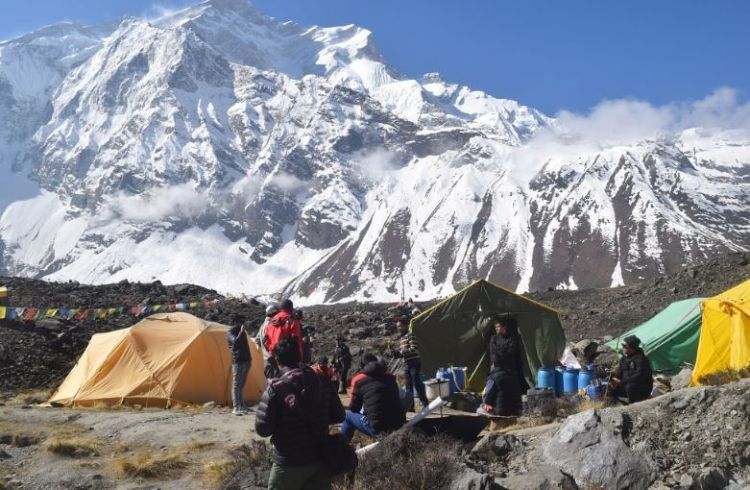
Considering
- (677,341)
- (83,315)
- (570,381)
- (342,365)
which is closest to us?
(570,381)

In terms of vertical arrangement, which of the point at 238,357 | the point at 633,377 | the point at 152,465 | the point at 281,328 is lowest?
the point at 152,465

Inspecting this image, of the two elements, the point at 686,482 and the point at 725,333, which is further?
the point at 725,333

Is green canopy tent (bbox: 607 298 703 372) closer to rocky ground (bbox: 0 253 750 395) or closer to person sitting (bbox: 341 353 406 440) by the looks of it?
rocky ground (bbox: 0 253 750 395)

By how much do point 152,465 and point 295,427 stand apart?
4407 millimetres

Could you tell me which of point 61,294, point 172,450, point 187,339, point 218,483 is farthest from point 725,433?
point 61,294

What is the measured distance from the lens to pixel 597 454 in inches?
300

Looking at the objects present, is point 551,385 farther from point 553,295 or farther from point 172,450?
point 553,295

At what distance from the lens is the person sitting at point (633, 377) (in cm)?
1152

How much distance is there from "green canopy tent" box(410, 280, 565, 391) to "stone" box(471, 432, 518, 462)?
8888 mm

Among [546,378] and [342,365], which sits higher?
[342,365]

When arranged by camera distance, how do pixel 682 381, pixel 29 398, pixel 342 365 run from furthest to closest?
1. pixel 342 365
2. pixel 29 398
3. pixel 682 381

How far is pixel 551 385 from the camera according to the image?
631 inches

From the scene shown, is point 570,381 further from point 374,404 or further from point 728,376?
point 374,404

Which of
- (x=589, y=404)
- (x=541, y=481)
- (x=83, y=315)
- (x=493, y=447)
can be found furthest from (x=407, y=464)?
(x=83, y=315)
